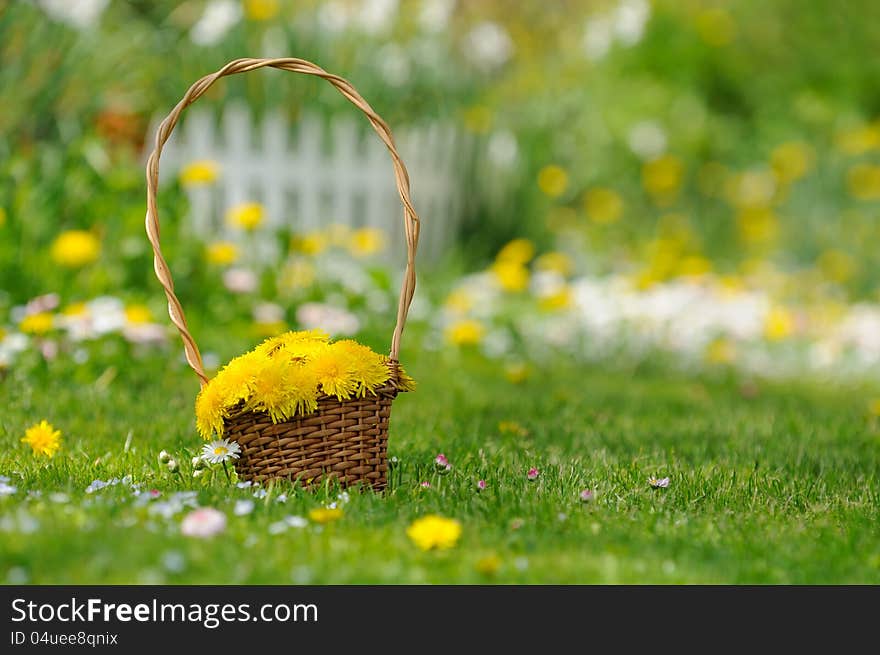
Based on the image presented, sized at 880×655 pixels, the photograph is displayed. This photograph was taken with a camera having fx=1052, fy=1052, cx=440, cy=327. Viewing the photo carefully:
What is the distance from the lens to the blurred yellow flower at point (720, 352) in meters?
4.88

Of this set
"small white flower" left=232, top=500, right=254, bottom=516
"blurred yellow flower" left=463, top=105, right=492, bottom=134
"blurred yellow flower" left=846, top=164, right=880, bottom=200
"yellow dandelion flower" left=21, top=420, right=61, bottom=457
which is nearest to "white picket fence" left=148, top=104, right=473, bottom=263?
"blurred yellow flower" left=463, top=105, right=492, bottom=134

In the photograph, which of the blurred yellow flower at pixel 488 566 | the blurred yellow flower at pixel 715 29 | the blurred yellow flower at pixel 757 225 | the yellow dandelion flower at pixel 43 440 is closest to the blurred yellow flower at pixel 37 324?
the yellow dandelion flower at pixel 43 440

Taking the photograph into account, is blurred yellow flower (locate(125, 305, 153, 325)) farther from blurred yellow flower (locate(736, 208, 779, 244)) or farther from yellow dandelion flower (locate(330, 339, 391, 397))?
blurred yellow flower (locate(736, 208, 779, 244))

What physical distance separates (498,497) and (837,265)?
512cm

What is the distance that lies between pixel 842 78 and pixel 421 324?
4874mm

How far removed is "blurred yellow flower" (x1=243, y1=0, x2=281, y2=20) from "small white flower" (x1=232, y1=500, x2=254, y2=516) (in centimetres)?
490

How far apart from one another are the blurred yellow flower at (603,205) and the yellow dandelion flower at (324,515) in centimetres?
516

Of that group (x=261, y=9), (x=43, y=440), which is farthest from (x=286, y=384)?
(x=261, y=9)

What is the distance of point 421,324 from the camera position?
15.7ft

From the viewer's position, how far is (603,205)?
7152mm

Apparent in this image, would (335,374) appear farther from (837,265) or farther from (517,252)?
(837,265)
